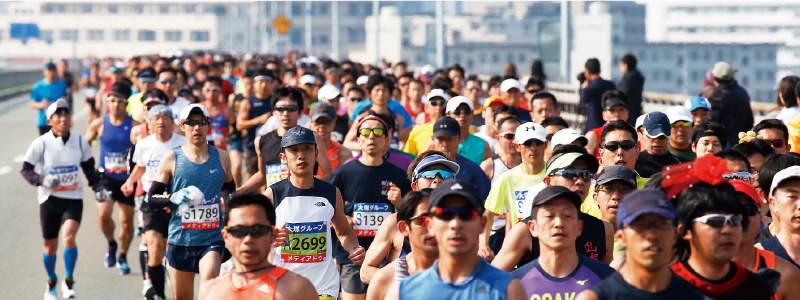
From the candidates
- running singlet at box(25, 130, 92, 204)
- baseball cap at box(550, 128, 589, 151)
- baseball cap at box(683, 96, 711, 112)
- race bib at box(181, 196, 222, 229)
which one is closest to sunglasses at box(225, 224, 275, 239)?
race bib at box(181, 196, 222, 229)

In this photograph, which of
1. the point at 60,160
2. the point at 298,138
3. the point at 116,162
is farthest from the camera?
the point at 116,162

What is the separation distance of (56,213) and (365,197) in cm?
367

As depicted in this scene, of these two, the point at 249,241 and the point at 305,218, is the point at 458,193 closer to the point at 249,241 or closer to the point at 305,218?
the point at 249,241

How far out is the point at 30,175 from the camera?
908 cm

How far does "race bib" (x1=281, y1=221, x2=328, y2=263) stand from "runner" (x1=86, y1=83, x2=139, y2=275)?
159 inches

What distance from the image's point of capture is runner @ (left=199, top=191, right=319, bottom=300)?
4348 mm

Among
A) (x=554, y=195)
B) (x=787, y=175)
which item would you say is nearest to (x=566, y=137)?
(x=787, y=175)

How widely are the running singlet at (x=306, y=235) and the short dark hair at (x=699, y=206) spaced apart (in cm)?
291

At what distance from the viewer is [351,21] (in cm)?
16075

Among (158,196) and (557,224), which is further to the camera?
(158,196)

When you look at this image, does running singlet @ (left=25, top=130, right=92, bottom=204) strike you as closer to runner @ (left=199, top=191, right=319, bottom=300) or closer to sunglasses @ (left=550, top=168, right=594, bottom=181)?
runner @ (left=199, top=191, right=319, bottom=300)

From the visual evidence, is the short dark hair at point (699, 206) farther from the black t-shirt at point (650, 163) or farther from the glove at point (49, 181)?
the glove at point (49, 181)

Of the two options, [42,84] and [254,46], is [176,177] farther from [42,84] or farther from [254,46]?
[254,46]

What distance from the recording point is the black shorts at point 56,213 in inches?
354
